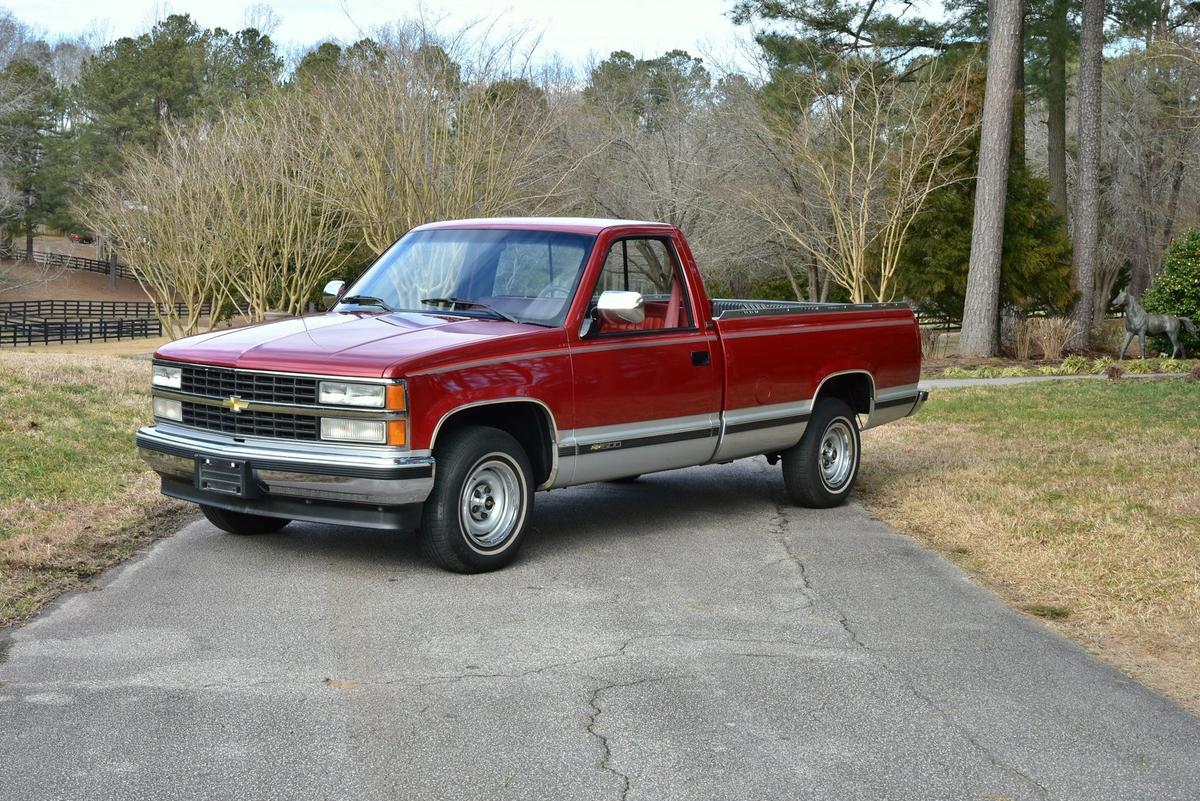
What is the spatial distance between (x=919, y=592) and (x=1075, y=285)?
2236 centimetres

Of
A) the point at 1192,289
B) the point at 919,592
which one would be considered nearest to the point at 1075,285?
the point at 1192,289

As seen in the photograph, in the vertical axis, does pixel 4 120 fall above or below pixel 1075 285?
above

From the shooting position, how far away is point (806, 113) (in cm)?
2866

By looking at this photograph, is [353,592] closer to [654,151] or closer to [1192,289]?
[1192,289]

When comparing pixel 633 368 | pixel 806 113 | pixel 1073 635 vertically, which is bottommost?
pixel 1073 635

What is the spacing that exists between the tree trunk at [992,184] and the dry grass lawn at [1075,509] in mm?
8840

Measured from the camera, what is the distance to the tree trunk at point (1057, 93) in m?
30.8

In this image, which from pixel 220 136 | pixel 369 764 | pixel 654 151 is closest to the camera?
pixel 369 764

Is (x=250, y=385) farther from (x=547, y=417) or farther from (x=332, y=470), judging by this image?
(x=547, y=417)

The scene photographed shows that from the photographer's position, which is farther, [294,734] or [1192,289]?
[1192,289]

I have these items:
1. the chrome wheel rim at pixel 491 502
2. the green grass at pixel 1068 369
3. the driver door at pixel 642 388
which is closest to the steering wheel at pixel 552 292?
the driver door at pixel 642 388

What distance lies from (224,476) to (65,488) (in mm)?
2985

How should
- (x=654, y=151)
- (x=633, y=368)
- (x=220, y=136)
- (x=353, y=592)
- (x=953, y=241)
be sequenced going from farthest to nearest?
(x=654, y=151)
(x=220, y=136)
(x=953, y=241)
(x=633, y=368)
(x=353, y=592)

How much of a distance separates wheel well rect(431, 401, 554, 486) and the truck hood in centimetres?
46
